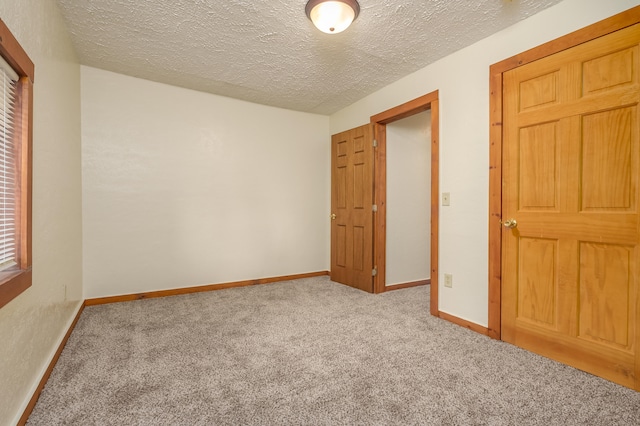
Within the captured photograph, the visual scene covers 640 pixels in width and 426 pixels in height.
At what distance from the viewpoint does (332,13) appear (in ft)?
6.80

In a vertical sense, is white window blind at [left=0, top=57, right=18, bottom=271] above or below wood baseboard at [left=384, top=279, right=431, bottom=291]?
above

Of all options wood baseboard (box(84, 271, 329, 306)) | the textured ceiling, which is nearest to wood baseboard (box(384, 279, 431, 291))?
wood baseboard (box(84, 271, 329, 306))

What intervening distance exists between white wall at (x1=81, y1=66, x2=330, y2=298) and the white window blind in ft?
6.38

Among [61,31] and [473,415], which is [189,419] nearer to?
[473,415]

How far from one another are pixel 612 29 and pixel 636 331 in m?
1.79

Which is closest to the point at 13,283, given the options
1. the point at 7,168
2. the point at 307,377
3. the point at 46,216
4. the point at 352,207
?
the point at 7,168

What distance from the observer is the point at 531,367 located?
1996mm

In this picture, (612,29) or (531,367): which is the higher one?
(612,29)

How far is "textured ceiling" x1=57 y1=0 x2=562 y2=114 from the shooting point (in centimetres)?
218

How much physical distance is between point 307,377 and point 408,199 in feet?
9.21

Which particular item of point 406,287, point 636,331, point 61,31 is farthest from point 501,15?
point 61,31

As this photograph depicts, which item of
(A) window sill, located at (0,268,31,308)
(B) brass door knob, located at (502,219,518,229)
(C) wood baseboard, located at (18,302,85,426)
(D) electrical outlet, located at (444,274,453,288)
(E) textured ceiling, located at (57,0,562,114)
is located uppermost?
(E) textured ceiling, located at (57,0,562,114)

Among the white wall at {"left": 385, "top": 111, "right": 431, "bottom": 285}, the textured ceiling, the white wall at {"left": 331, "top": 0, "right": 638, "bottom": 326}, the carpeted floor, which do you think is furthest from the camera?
the white wall at {"left": 385, "top": 111, "right": 431, "bottom": 285}

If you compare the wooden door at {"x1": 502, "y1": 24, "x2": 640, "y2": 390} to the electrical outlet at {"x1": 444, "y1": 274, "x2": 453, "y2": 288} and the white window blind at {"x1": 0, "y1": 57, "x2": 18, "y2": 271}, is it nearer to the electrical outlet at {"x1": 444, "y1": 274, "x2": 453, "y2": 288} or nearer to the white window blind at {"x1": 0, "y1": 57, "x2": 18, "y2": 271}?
the electrical outlet at {"x1": 444, "y1": 274, "x2": 453, "y2": 288}
